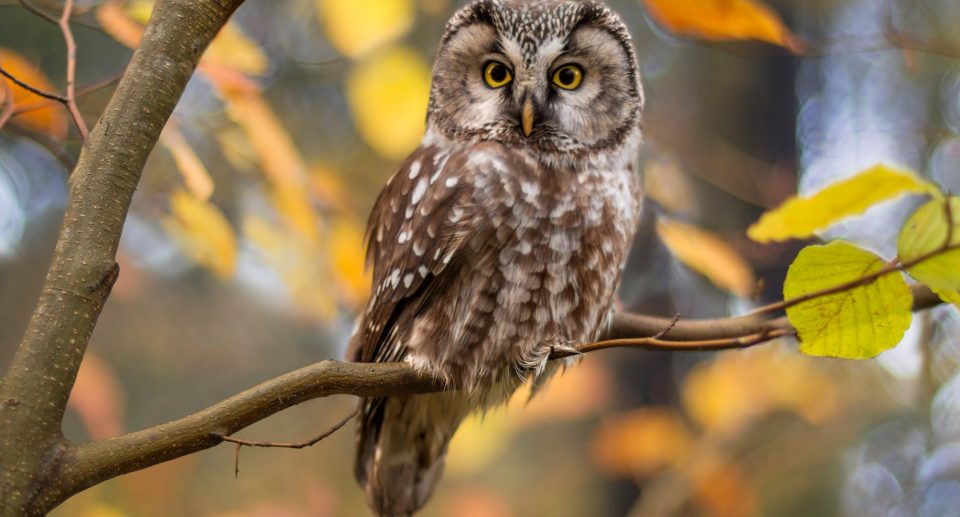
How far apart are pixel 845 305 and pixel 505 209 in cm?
95

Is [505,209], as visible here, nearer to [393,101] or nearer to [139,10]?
[393,101]

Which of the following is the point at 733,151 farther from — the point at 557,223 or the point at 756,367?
the point at 557,223

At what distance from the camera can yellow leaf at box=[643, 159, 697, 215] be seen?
329 cm

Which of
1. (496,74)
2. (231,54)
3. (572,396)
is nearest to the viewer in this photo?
(496,74)

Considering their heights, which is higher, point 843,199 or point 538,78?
point 538,78

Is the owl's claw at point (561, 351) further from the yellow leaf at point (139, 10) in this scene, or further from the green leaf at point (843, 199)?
the yellow leaf at point (139, 10)

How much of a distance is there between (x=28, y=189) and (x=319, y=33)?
4.84ft

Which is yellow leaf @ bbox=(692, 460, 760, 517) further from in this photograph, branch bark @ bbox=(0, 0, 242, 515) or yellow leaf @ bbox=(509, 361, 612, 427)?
branch bark @ bbox=(0, 0, 242, 515)

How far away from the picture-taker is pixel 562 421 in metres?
5.04

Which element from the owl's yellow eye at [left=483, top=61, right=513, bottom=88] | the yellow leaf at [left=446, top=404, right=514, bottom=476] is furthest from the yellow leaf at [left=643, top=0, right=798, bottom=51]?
the yellow leaf at [left=446, top=404, right=514, bottom=476]

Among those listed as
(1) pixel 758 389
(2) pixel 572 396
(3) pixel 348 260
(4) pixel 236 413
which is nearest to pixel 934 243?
(4) pixel 236 413

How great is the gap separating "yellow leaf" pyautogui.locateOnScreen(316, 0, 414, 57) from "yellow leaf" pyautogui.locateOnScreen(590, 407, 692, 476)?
2839mm

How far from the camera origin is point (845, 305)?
1196 millimetres

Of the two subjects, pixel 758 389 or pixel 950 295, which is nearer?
pixel 950 295
